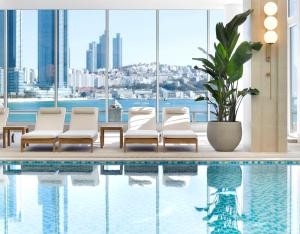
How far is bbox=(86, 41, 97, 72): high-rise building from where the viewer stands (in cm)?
1777

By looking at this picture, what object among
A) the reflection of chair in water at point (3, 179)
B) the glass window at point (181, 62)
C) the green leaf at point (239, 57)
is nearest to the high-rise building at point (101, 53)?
the glass window at point (181, 62)

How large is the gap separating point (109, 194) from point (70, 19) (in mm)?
11688

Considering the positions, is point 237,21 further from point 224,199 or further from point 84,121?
point 224,199

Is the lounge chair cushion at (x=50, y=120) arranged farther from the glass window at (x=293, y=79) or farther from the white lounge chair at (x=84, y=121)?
the glass window at (x=293, y=79)

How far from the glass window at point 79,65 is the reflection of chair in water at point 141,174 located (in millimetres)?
7773

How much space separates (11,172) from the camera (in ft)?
27.8

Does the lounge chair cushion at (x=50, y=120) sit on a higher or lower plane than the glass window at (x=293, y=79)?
lower

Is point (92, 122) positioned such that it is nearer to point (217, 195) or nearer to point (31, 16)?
point (217, 195)

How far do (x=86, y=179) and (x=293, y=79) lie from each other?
24.5 feet

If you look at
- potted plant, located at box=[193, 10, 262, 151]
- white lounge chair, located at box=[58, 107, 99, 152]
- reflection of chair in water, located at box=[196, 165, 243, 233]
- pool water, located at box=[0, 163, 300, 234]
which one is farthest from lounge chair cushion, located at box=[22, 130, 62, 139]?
reflection of chair in water, located at box=[196, 165, 243, 233]

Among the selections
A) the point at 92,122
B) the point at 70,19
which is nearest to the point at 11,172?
Result: the point at 92,122

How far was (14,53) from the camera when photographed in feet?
56.4

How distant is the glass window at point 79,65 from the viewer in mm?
16750

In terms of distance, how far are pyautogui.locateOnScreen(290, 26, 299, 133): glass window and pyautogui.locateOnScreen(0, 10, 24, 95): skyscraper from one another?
9218 mm
